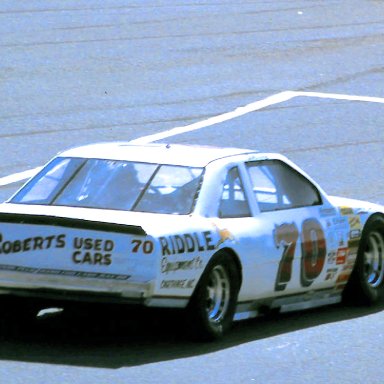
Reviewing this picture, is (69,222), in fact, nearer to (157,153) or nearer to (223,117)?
(157,153)

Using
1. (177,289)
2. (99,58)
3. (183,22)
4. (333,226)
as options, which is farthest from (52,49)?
(177,289)

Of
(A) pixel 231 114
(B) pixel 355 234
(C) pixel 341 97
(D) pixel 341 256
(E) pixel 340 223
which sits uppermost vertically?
(E) pixel 340 223

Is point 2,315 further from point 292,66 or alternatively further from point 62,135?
point 292,66

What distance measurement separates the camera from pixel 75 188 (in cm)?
1020

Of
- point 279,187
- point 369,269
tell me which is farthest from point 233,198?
point 369,269

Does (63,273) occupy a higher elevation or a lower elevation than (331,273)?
higher

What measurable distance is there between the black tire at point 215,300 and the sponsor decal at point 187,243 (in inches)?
4.8

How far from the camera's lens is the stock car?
9.34m

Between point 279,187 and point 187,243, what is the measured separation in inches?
65.9

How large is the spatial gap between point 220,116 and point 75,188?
1100 cm

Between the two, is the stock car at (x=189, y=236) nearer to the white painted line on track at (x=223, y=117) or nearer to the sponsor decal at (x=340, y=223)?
the sponsor decal at (x=340, y=223)

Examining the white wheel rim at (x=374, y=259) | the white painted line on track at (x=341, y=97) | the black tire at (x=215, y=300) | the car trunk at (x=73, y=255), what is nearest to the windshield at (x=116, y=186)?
the black tire at (x=215, y=300)

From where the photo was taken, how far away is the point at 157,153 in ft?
34.4

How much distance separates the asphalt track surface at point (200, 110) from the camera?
9.30 metres
